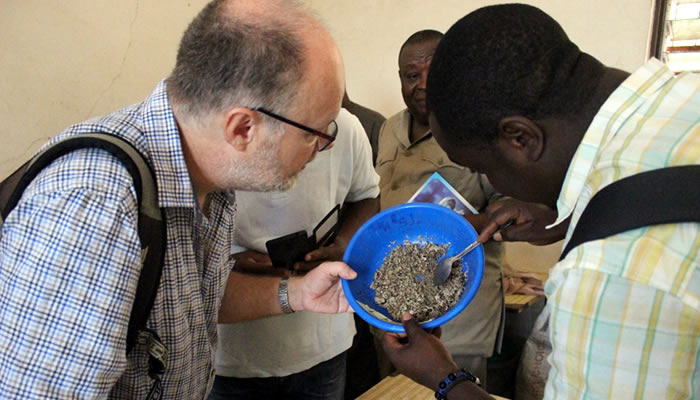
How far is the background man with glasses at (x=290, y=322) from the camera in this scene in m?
1.57

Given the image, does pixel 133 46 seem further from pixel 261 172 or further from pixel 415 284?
pixel 415 284

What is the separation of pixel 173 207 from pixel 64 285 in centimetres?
26

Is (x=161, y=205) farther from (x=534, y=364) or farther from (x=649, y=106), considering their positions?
(x=534, y=364)

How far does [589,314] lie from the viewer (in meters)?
0.67

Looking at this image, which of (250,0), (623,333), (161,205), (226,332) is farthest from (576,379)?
(226,332)

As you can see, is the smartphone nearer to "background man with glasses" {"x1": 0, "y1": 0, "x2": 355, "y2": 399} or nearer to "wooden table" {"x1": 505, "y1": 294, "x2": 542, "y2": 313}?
"background man with glasses" {"x1": 0, "y1": 0, "x2": 355, "y2": 399}

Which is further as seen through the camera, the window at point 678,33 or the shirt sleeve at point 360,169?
the window at point 678,33

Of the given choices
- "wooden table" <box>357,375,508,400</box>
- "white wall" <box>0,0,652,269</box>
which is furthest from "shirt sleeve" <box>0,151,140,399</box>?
"white wall" <box>0,0,652,269</box>

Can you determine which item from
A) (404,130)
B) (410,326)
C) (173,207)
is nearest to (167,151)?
(173,207)

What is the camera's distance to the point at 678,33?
268cm

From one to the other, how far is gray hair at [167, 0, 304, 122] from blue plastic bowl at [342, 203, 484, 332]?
51cm

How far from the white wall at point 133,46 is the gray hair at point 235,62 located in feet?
2.67

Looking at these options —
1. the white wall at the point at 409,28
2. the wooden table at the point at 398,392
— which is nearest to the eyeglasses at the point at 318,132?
the wooden table at the point at 398,392

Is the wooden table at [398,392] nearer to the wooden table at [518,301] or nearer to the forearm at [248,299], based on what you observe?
the forearm at [248,299]
